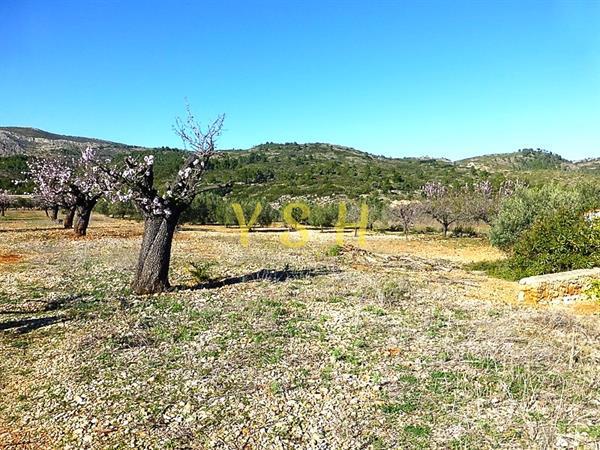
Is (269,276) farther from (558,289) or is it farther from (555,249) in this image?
(555,249)

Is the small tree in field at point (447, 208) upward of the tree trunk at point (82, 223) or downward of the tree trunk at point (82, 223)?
upward

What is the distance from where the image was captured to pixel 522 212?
21.8 meters

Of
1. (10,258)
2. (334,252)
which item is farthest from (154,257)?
(334,252)

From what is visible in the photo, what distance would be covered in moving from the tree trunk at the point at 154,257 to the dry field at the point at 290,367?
0.59m

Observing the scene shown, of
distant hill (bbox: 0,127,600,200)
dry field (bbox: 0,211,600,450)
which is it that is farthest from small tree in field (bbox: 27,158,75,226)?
dry field (bbox: 0,211,600,450)

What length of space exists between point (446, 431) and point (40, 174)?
100 ft

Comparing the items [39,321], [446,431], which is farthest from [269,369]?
[39,321]

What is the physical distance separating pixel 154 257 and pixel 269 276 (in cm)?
384

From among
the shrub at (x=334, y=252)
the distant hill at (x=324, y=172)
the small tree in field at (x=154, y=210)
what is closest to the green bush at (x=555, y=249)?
the shrub at (x=334, y=252)

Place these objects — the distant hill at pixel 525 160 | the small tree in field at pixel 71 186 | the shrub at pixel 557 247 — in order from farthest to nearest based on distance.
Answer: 1. the distant hill at pixel 525 160
2. the small tree in field at pixel 71 186
3. the shrub at pixel 557 247

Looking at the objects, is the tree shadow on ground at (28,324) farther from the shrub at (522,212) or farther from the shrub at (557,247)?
the shrub at (522,212)

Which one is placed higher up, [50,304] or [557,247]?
[557,247]

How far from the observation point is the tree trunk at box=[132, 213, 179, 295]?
12930 mm

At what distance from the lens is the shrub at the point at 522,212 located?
21719mm
